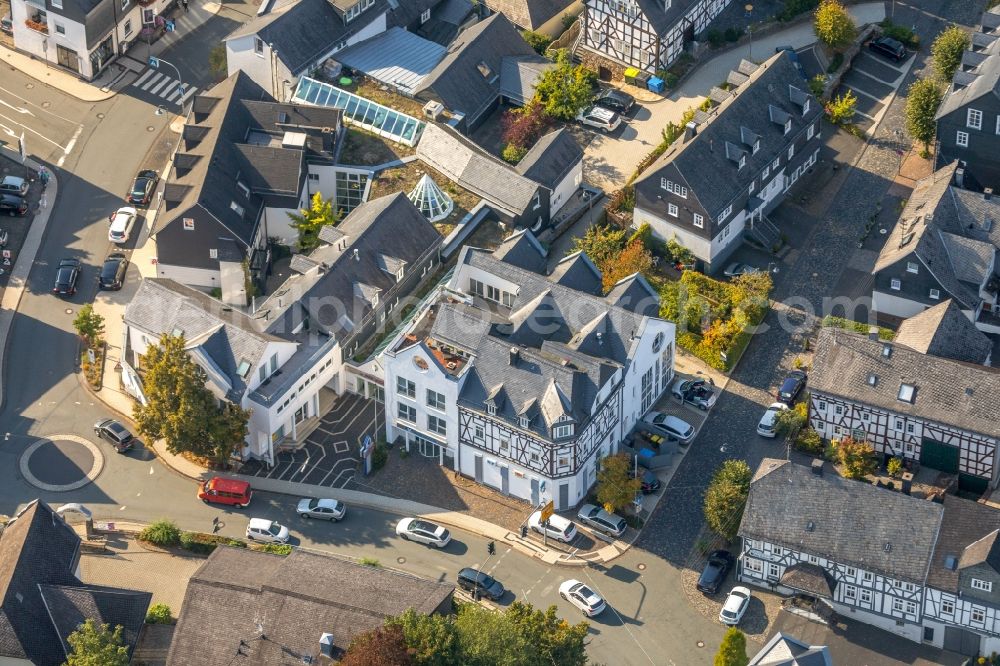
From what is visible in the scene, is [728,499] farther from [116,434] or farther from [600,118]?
[600,118]

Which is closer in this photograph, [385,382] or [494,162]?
[385,382]

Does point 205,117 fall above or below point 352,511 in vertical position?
above

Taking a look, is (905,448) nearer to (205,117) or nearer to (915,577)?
(915,577)

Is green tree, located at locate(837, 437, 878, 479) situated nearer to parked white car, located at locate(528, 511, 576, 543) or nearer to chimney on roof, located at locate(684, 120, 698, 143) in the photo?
parked white car, located at locate(528, 511, 576, 543)

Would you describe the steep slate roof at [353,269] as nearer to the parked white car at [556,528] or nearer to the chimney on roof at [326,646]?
the parked white car at [556,528]

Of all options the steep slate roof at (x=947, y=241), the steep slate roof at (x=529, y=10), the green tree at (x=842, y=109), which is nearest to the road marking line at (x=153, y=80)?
the steep slate roof at (x=529, y=10)

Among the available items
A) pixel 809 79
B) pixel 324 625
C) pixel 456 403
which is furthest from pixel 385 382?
pixel 809 79
